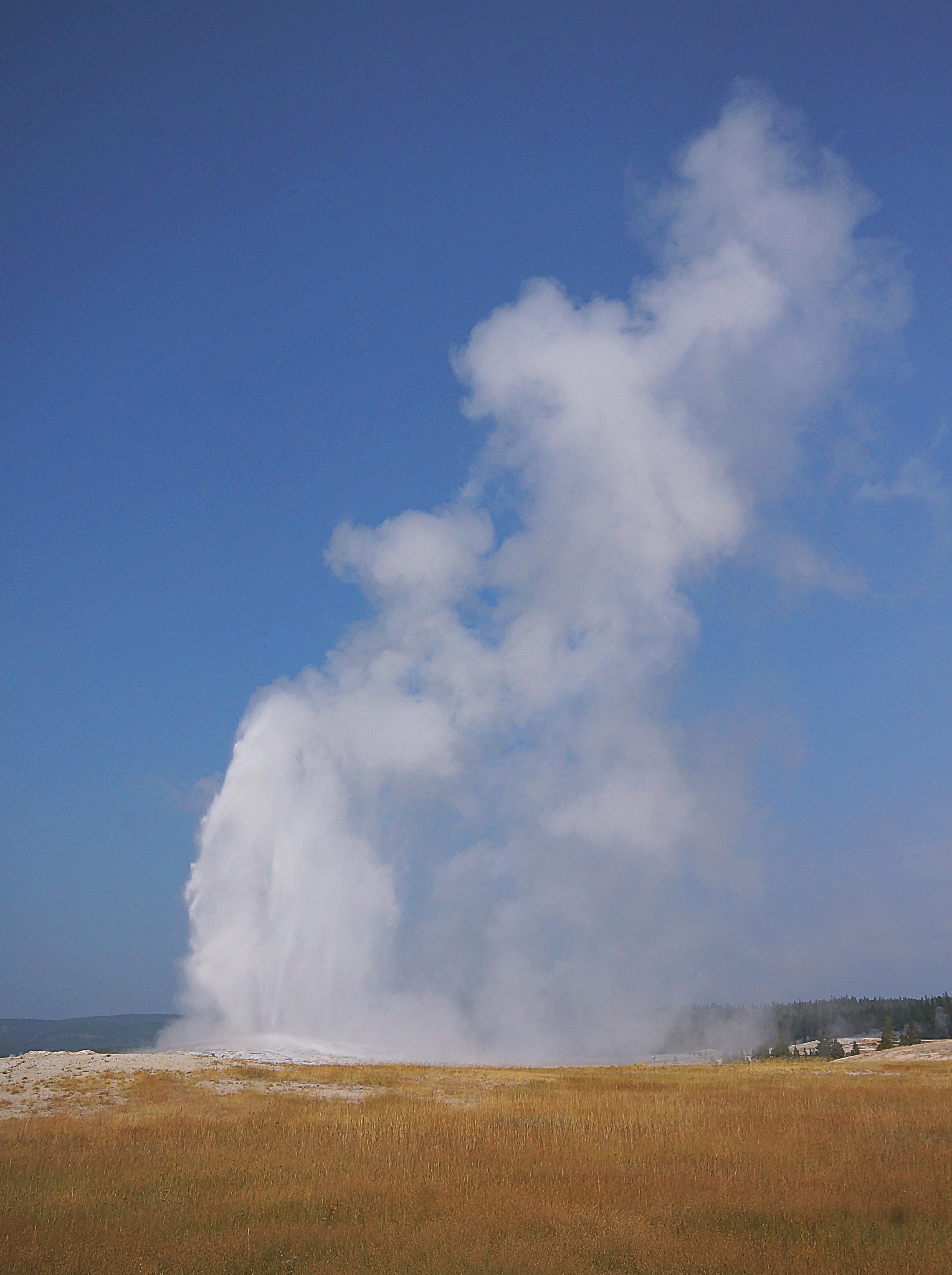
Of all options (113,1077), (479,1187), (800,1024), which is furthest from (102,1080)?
(800,1024)

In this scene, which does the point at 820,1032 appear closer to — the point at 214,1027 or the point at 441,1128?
the point at 214,1027

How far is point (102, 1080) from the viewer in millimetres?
33031

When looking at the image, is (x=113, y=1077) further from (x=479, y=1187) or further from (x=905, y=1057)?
(x=905, y=1057)

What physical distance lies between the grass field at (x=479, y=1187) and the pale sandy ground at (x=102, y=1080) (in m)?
1.05

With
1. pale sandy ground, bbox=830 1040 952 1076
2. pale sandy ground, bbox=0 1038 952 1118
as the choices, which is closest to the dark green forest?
pale sandy ground, bbox=830 1040 952 1076

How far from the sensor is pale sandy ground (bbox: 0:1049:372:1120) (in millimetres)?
27234

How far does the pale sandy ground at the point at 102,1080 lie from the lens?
27234 mm

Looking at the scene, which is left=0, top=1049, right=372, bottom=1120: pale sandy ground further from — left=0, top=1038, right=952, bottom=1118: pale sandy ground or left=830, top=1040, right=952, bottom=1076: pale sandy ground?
left=830, top=1040, right=952, bottom=1076: pale sandy ground

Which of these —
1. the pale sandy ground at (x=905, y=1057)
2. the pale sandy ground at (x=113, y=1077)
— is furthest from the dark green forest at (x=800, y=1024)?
the pale sandy ground at (x=113, y=1077)

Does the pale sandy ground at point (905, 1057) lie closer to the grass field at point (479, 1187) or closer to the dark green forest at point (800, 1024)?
the grass field at point (479, 1187)

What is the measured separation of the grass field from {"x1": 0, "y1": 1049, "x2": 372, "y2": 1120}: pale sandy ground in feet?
3.45

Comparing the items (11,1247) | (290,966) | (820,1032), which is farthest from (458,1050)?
(820,1032)

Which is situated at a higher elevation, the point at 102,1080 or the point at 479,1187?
the point at 479,1187

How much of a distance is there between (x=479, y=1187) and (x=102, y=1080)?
2544 centimetres
